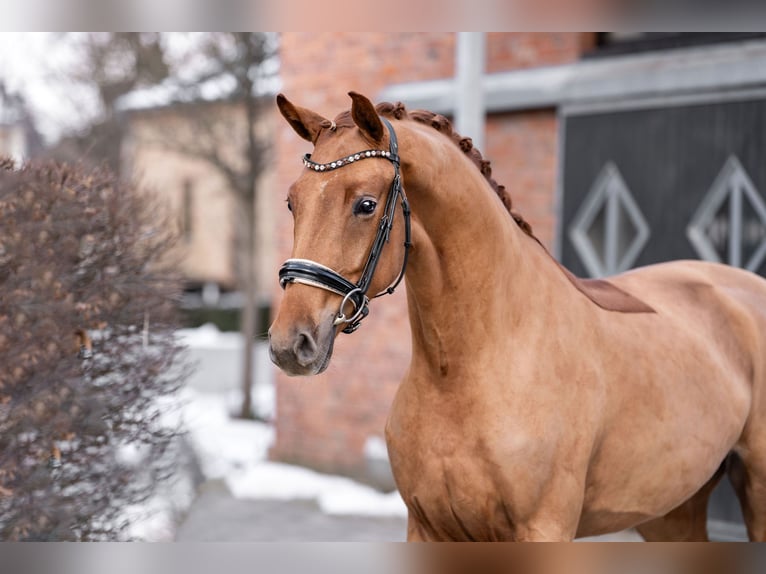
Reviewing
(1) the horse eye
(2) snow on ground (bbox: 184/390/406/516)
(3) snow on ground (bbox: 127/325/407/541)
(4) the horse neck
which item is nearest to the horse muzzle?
(1) the horse eye

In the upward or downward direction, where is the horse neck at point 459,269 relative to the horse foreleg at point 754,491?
upward

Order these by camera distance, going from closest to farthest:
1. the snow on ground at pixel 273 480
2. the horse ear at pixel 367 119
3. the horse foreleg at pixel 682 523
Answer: the horse ear at pixel 367 119, the horse foreleg at pixel 682 523, the snow on ground at pixel 273 480

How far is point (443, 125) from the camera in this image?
7.59 ft

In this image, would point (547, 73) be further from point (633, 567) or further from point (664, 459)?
point (633, 567)

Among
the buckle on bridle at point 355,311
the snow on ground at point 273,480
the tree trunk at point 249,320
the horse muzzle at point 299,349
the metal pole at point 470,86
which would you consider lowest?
the snow on ground at point 273,480

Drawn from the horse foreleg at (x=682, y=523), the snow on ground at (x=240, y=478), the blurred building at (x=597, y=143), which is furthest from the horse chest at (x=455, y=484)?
the blurred building at (x=597, y=143)

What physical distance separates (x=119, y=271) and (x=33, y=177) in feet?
1.89

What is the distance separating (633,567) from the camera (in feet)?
3.36

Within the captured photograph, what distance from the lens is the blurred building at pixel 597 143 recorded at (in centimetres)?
514

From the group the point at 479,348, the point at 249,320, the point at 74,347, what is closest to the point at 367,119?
the point at 479,348

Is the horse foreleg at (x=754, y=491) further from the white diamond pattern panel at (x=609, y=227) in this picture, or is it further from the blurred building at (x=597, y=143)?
the white diamond pattern panel at (x=609, y=227)

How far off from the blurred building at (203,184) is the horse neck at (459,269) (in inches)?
114

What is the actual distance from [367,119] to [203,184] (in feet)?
80.2
